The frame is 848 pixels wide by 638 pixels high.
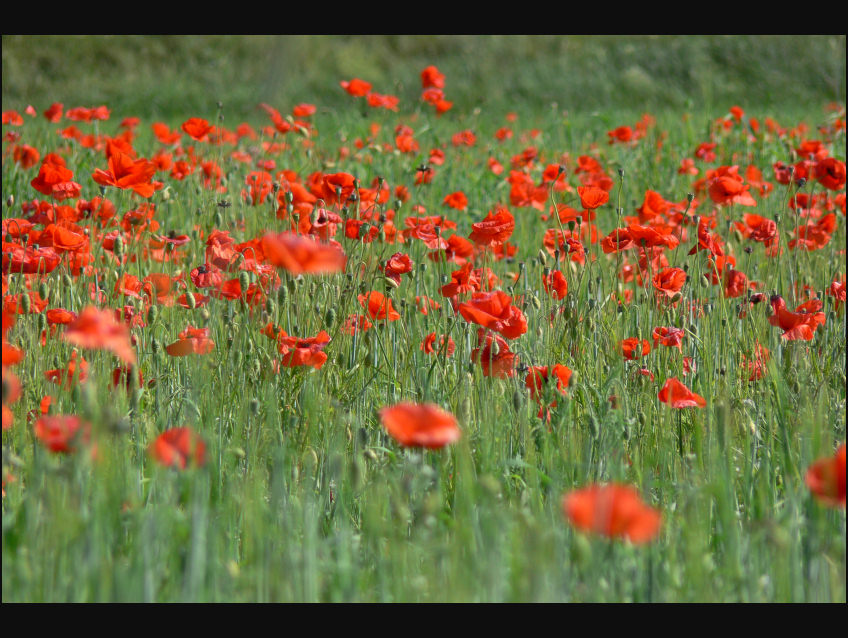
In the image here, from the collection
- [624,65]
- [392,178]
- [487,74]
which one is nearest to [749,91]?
[624,65]

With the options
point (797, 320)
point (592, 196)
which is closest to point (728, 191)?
point (592, 196)

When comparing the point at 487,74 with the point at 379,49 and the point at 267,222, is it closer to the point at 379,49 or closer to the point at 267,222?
the point at 379,49

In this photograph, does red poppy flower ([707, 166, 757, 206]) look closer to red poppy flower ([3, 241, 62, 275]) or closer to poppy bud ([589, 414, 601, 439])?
poppy bud ([589, 414, 601, 439])

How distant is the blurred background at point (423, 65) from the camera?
11.6 meters

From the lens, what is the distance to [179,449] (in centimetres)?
114

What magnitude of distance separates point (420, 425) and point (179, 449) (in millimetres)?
317

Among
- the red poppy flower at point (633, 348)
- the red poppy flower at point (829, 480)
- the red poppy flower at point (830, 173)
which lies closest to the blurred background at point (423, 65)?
the red poppy flower at point (830, 173)

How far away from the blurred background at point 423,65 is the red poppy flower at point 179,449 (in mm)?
9095

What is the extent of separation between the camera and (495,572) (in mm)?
1047

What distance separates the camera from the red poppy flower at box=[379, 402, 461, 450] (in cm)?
105

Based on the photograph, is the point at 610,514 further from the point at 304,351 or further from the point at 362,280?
the point at 362,280

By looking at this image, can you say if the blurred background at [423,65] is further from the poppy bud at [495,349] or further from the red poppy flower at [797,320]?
the poppy bud at [495,349]

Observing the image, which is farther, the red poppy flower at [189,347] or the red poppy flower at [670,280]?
the red poppy flower at [670,280]

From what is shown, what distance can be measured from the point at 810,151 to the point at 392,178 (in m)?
2.10
